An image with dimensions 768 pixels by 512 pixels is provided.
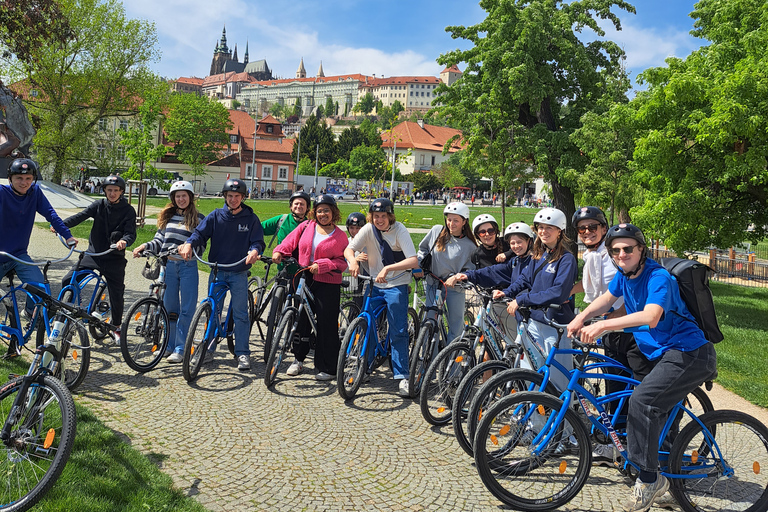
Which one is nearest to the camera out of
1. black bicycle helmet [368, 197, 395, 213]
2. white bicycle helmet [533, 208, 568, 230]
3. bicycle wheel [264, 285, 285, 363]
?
white bicycle helmet [533, 208, 568, 230]

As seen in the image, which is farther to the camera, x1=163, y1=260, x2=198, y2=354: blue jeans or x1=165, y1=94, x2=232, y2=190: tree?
x1=165, y1=94, x2=232, y2=190: tree

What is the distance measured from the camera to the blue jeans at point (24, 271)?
18.5 ft

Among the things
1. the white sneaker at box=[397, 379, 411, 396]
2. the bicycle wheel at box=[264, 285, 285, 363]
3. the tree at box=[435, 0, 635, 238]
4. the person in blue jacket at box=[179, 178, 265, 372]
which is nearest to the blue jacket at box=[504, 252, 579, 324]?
the white sneaker at box=[397, 379, 411, 396]

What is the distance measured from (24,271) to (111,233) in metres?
0.98

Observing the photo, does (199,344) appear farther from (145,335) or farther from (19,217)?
(19,217)

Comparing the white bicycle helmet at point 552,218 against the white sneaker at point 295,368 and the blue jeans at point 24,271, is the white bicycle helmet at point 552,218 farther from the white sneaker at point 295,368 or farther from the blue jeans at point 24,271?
the blue jeans at point 24,271

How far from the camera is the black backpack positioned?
141 inches

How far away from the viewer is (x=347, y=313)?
6.89 metres

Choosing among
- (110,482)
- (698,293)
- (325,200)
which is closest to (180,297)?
(325,200)

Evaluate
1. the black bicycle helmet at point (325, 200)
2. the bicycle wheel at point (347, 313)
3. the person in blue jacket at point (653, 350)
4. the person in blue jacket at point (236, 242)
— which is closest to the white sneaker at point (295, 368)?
the person in blue jacket at point (236, 242)

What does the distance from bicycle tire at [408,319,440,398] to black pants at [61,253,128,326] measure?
133 inches

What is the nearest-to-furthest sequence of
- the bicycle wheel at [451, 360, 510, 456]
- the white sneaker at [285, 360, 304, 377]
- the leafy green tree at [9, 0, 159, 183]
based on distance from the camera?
the bicycle wheel at [451, 360, 510, 456] < the white sneaker at [285, 360, 304, 377] < the leafy green tree at [9, 0, 159, 183]

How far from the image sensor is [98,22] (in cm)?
3081

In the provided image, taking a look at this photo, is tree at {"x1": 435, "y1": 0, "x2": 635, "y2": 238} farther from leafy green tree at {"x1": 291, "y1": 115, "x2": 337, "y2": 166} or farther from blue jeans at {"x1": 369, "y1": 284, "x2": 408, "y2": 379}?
leafy green tree at {"x1": 291, "y1": 115, "x2": 337, "y2": 166}
